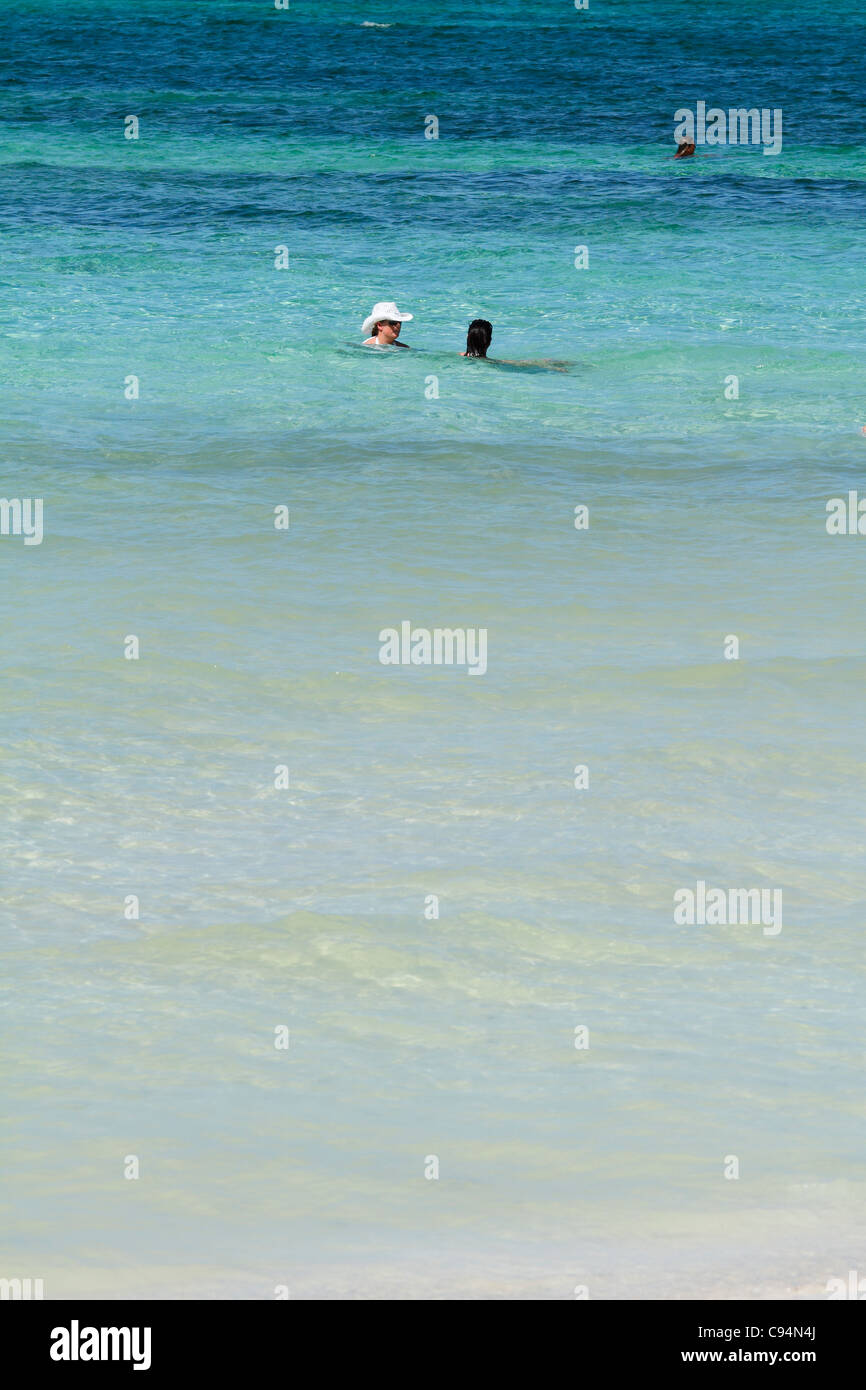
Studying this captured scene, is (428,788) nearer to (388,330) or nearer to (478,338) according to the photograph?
(478,338)

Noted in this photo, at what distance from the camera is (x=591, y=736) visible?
707 cm

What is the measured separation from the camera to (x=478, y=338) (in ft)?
46.2

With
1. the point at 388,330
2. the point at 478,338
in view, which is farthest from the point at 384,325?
the point at 478,338

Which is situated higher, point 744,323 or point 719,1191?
point 744,323

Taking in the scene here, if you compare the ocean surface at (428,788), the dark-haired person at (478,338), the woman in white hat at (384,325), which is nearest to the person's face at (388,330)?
the woman in white hat at (384,325)

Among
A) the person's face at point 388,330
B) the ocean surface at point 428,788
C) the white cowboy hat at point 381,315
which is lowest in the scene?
the ocean surface at point 428,788

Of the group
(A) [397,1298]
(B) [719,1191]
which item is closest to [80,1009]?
(A) [397,1298]

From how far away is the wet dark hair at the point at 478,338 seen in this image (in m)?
14.1

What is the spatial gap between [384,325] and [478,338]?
920mm

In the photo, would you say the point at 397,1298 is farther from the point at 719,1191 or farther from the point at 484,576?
the point at 484,576

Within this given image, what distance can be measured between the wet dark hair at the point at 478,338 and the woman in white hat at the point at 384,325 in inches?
22.8

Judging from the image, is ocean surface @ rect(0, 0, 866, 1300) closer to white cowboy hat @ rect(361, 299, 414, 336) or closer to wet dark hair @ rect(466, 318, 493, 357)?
wet dark hair @ rect(466, 318, 493, 357)

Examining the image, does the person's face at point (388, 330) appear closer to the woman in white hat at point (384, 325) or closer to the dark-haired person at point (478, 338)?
the woman in white hat at point (384, 325)

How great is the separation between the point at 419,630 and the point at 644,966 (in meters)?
3.49
